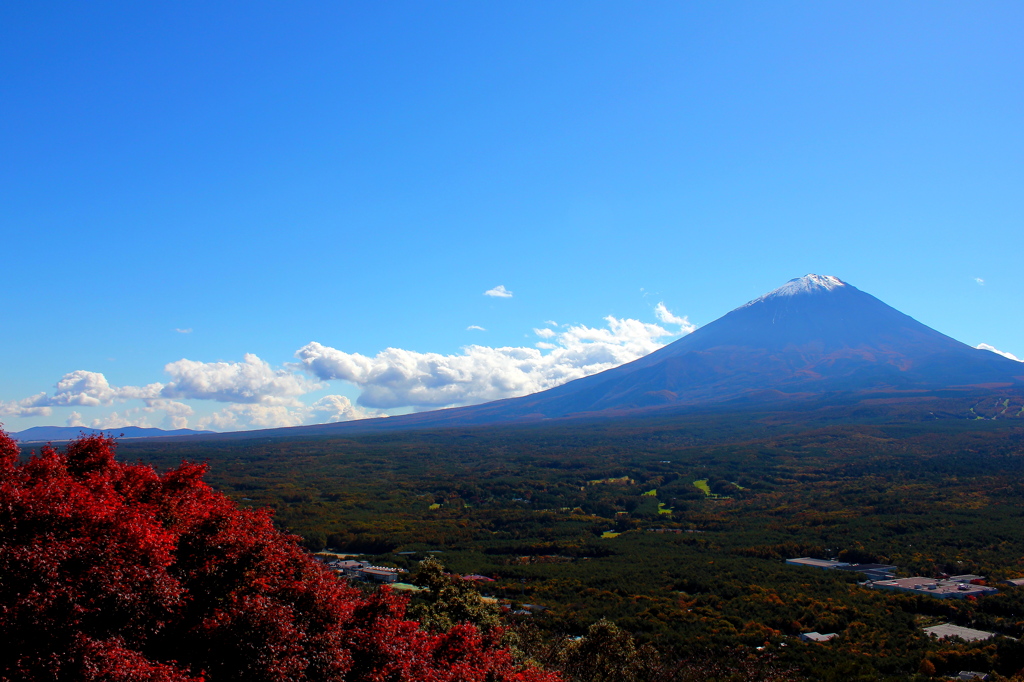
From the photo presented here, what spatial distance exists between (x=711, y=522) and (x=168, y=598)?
6437cm

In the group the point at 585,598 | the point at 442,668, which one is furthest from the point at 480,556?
the point at 442,668

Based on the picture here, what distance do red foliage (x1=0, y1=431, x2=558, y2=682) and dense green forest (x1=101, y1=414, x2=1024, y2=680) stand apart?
12.8 m

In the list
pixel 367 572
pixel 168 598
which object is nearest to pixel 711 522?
pixel 367 572

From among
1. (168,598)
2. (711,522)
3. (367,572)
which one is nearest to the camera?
(168,598)

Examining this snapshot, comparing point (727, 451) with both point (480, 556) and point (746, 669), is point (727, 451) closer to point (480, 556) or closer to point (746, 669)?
point (480, 556)

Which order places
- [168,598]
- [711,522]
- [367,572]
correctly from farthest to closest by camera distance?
1. [711,522]
2. [367,572]
3. [168,598]

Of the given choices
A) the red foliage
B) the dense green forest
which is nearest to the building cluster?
the dense green forest

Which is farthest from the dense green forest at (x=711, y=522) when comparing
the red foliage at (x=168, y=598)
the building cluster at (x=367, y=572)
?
the red foliage at (x=168, y=598)

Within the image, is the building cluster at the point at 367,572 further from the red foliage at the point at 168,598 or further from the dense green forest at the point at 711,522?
the red foliage at the point at 168,598

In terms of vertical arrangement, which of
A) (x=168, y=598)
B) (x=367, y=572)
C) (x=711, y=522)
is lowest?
(x=711, y=522)

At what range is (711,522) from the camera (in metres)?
65.8

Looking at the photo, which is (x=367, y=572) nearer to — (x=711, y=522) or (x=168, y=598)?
(x=168, y=598)

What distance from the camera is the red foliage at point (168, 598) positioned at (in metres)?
7.98

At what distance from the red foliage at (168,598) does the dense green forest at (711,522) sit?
42.0 ft
